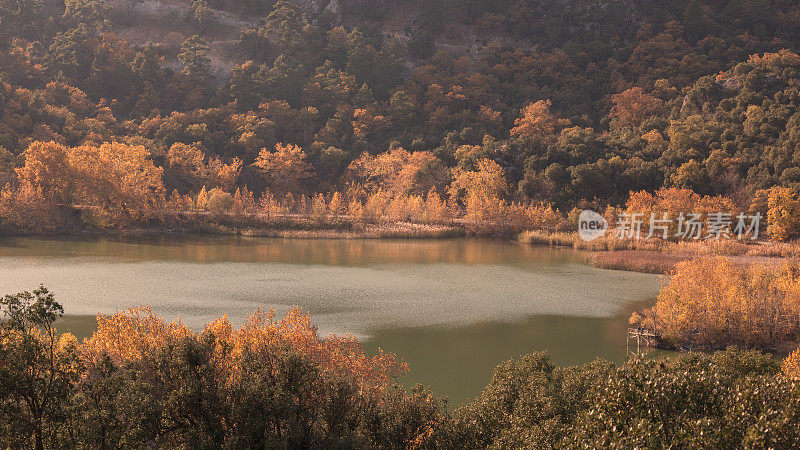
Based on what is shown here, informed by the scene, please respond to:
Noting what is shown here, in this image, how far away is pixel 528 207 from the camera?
6812cm

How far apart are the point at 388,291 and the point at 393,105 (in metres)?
56.6

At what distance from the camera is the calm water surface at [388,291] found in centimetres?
2723

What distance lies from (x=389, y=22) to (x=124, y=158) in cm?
6682

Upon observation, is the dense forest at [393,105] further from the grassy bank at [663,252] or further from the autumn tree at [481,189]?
the grassy bank at [663,252]

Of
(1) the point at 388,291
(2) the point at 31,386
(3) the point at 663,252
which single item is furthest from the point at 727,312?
(2) the point at 31,386

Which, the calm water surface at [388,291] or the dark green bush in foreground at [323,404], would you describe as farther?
the calm water surface at [388,291]

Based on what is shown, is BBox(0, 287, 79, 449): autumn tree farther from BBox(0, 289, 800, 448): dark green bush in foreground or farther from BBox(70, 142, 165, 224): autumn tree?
BBox(70, 142, 165, 224): autumn tree

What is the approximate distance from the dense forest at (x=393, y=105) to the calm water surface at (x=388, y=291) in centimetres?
1320

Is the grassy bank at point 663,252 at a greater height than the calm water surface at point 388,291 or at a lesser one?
greater

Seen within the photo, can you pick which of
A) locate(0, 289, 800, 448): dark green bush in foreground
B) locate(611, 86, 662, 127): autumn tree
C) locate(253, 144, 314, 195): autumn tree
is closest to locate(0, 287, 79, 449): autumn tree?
locate(0, 289, 800, 448): dark green bush in foreground

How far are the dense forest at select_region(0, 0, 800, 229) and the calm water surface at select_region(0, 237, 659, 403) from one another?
43.3 feet

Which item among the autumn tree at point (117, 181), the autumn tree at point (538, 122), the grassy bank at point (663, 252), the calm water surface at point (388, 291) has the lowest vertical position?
the calm water surface at point (388, 291)

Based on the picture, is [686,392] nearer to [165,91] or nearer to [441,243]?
[441,243]

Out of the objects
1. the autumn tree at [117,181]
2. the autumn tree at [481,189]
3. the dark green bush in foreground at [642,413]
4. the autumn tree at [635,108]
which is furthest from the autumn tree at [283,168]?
the dark green bush in foreground at [642,413]
